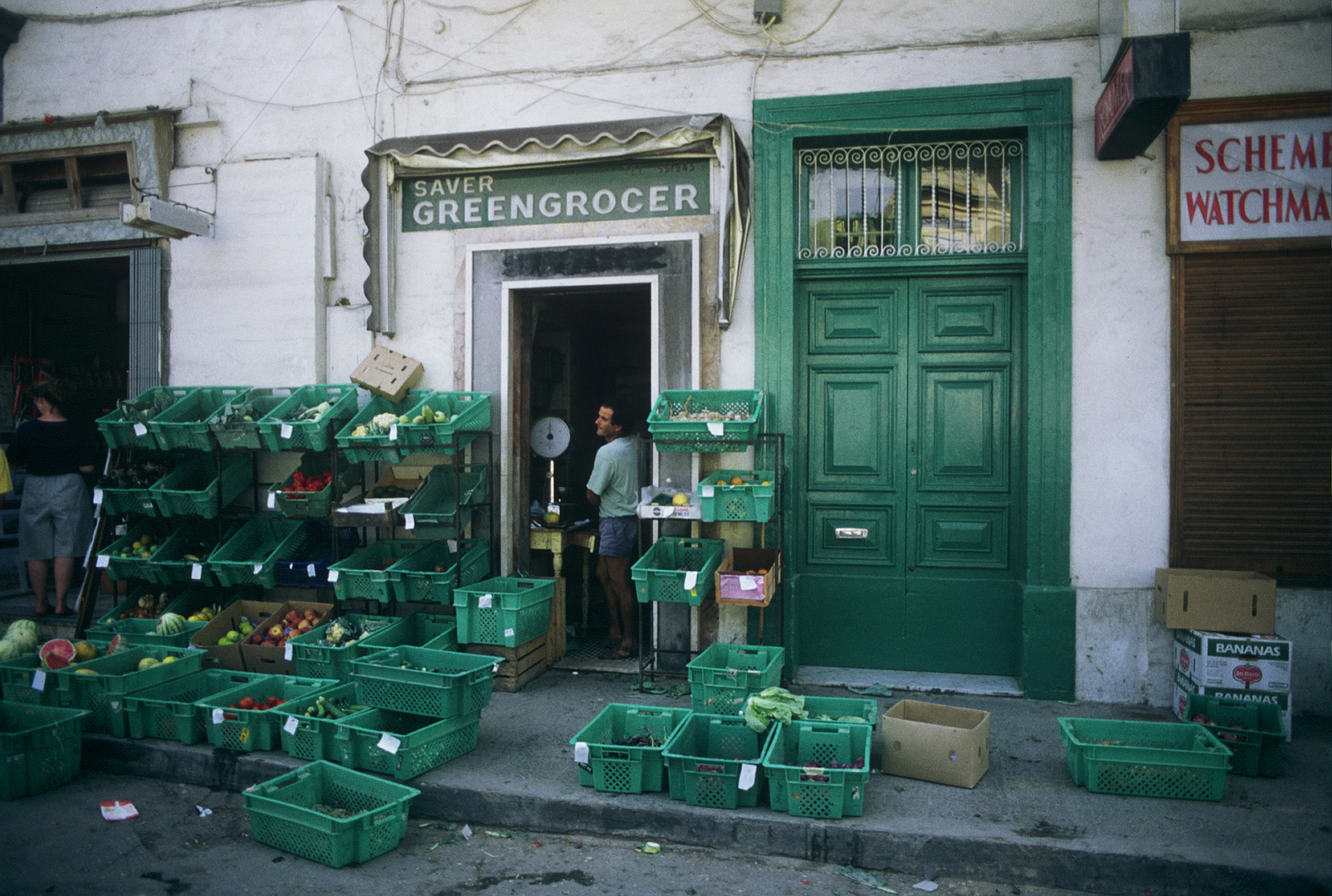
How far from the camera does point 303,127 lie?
7.92 m

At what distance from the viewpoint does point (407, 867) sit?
14.1 ft

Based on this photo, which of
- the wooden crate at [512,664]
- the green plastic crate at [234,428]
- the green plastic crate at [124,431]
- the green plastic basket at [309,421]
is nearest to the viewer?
the wooden crate at [512,664]

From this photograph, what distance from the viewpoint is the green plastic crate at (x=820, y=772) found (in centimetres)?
439

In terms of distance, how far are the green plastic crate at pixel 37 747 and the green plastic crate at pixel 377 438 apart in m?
2.50

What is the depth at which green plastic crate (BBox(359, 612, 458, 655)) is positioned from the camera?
6.25 m

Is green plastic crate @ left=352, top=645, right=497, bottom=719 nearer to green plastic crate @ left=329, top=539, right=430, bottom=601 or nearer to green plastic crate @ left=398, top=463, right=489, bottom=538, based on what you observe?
green plastic crate @ left=329, top=539, right=430, bottom=601

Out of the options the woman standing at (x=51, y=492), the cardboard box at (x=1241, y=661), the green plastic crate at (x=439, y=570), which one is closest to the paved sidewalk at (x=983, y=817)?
the cardboard box at (x=1241, y=661)

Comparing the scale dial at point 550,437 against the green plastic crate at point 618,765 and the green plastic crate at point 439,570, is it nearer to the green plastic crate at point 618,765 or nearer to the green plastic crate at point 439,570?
the green plastic crate at point 439,570

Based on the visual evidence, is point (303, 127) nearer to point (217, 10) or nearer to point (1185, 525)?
point (217, 10)

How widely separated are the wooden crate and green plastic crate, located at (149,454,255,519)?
→ 2.66 m

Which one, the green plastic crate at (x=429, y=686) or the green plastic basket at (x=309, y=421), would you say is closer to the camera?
the green plastic crate at (x=429, y=686)

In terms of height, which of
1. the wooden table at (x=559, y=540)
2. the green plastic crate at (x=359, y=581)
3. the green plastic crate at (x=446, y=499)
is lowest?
the green plastic crate at (x=359, y=581)

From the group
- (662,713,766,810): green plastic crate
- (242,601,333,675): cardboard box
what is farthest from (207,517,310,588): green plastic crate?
(662,713,766,810): green plastic crate

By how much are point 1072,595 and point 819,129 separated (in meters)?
4.04
